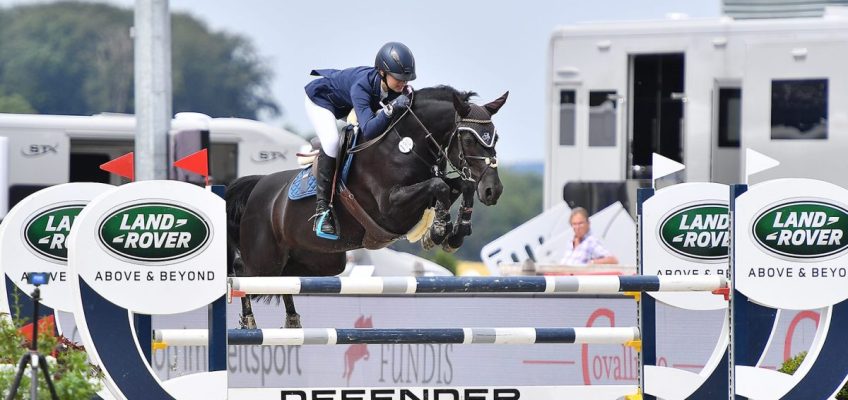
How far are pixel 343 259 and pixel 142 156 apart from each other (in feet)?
9.06

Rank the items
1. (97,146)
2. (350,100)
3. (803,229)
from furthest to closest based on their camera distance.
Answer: (97,146) → (350,100) → (803,229)

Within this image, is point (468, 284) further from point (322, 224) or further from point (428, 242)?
point (322, 224)

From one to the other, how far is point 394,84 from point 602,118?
5.66 metres

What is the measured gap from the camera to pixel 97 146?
12.0 metres

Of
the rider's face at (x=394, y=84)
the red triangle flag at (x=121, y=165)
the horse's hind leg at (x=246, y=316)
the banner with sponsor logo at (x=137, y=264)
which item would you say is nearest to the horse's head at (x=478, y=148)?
the rider's face at (x=394, y=84)

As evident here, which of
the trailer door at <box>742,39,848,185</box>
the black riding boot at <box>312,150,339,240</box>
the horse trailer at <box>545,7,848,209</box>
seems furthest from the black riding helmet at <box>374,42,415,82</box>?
the trailer door at <box>742,39,848,185</box>

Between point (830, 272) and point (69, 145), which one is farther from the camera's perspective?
point (69, 145)

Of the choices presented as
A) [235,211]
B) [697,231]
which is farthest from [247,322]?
[697,231]

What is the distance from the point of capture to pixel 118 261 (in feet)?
14.9

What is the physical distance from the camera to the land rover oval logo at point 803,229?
493cm

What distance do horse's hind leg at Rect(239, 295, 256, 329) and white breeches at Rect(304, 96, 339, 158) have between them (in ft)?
2.56

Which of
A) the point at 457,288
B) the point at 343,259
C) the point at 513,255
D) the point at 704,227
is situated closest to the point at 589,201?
the point at 513,255

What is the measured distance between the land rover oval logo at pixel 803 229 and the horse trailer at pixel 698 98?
5557mm

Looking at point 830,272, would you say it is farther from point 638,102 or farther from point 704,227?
point 638,102
